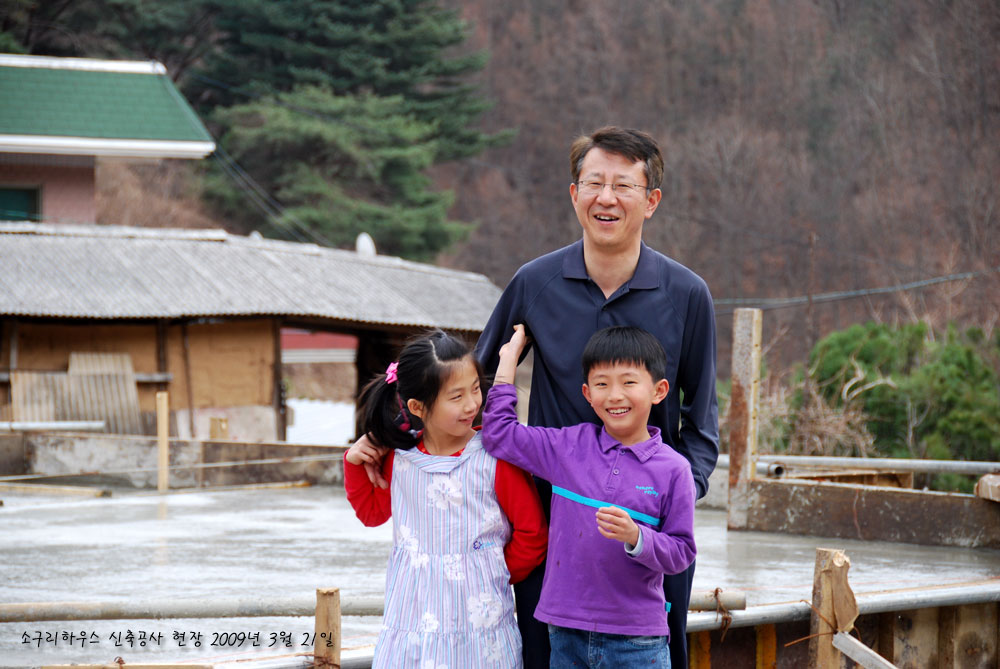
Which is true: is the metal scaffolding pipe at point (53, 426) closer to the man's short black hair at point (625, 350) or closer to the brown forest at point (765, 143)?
the man's short black hair at point (625, 350)

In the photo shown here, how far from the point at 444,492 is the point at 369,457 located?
0.24 meters

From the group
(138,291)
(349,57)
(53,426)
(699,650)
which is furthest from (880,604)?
(349,57)

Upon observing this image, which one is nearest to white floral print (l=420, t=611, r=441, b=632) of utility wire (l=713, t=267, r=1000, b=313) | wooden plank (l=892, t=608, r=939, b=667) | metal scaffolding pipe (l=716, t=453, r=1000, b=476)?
wooden plank (l=892, t=608, r=939, b=667)

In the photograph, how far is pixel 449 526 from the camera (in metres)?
3.10

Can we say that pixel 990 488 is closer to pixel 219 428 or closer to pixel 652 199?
pixel 652 199

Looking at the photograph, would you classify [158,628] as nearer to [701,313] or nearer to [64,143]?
[701,313]

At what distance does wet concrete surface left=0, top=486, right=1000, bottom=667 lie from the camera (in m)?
4.87

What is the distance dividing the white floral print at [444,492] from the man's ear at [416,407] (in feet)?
0.59

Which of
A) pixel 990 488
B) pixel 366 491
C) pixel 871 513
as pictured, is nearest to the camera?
pixel 366 491

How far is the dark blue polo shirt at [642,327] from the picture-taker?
3.16 meters

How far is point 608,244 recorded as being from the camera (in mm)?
3133

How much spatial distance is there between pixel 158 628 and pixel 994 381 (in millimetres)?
→ 12387

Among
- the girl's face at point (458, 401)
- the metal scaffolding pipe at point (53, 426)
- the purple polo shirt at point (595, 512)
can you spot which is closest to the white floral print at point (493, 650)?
the purple polo shirt at point (595, 512)

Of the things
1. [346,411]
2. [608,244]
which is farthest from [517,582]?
[346,411]
